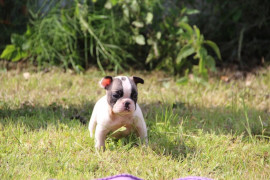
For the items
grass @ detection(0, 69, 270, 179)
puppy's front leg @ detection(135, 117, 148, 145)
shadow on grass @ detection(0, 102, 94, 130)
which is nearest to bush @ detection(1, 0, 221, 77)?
grass @ detection(0, 69, 270, 179)

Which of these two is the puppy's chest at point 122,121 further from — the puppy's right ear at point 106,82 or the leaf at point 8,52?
the leaf at point 8,52

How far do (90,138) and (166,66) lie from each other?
2.14 m

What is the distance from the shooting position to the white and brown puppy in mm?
2184

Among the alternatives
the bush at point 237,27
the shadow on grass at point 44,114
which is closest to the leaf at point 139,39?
the bush at point 237,27

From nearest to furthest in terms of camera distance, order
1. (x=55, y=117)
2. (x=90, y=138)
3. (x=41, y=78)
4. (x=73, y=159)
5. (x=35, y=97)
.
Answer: (x=73, y=159) → (x=90, y=138) → (x=55, y=117) → (x=35, y=97) → (x=41, y=78)

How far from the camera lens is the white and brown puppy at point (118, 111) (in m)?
2.18

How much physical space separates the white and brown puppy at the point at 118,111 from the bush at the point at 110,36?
5.87 feet

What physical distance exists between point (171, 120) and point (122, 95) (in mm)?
708

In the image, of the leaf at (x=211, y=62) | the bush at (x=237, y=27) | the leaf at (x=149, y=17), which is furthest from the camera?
the bush at (x=237, y=27)

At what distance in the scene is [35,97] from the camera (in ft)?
10.9

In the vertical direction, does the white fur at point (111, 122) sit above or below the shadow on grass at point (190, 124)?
above

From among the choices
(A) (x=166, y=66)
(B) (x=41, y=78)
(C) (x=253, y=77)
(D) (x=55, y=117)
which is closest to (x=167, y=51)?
(A) (x=166, y=66)

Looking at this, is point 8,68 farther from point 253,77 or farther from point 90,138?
point 253,77

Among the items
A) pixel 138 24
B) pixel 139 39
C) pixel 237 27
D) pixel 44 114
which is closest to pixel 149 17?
→ pixel 138 24
